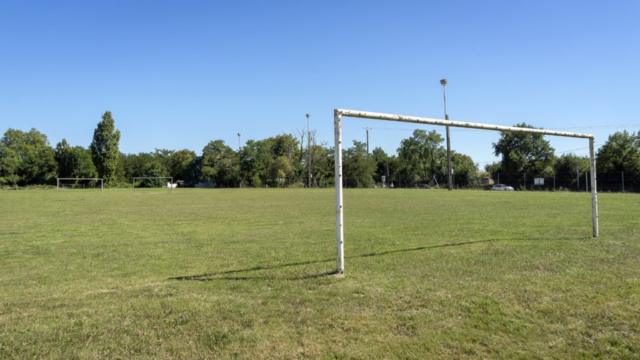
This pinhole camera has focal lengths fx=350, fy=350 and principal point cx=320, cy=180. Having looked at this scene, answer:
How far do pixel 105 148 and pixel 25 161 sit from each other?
19.3 meters

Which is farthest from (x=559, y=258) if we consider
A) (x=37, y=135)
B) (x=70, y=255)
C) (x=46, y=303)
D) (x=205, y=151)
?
(x=37, y=135)

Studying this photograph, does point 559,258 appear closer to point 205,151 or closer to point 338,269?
point 338,269

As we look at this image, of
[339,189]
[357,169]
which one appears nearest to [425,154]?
[357,169]

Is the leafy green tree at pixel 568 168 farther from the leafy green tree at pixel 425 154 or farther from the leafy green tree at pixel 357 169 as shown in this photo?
the leafy green tree at pixel 357 169

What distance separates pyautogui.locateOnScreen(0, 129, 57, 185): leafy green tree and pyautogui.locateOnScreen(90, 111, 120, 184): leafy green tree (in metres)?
11.6

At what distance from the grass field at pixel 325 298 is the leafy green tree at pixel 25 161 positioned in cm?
7041

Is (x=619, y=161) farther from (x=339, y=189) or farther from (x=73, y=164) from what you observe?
(x=73, y=164)

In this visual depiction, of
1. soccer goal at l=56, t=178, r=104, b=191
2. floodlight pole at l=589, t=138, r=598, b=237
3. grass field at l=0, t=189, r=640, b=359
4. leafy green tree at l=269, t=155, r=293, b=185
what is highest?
leafy green tree at l=269, t=155, r=293, b=185

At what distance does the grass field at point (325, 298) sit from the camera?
308 centimetres

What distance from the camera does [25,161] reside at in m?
67.4

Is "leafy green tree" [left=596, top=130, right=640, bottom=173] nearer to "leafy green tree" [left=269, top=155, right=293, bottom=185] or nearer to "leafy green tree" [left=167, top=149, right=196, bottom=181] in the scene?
"leafy green tree" [left=269, top=155, right=293, bottom=185]

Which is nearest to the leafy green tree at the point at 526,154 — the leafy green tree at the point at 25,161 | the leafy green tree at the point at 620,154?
the leafy green tree at the point at 620,154

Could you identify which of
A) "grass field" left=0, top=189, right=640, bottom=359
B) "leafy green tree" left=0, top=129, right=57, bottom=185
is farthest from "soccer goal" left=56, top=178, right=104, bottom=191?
"grass field" left=0, top=189, right=640, bottom=359

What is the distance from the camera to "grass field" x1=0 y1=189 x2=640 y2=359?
3080mm
